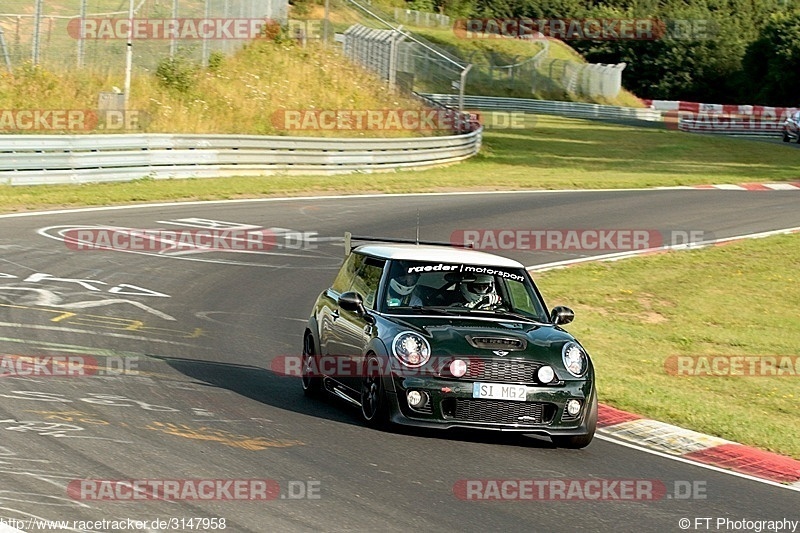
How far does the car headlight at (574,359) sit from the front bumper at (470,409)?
0.24 metres

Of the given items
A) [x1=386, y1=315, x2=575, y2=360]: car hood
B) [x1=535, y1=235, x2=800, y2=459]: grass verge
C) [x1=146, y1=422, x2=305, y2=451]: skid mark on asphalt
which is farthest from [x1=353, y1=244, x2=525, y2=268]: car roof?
[x1=146, y1=422, x2=305, y2=451]: skid mark on asphalt

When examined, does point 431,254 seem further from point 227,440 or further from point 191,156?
point 191,156

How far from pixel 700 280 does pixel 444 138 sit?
57.6 feet

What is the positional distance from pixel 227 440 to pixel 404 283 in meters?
2.41

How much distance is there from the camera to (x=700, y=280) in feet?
70.3

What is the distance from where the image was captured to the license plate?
954 cm

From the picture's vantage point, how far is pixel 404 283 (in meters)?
10.7

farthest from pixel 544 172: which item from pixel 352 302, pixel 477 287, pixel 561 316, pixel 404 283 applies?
pixel 352 302

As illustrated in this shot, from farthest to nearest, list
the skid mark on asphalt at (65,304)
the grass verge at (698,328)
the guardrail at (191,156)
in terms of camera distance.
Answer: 1. the guardrail at (191,156)
2. the skid mark on asphalt at (65,304)
3. the grass verge at (698,328)

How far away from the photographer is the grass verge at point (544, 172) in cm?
2627

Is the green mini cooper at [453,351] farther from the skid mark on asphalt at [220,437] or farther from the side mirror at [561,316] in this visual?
the skid mark on asphalt at [220,437]

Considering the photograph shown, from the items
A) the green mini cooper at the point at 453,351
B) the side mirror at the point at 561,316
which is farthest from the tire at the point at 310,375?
the side mirror at the point at 561,316

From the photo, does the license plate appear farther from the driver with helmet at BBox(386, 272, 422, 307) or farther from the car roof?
the car roof

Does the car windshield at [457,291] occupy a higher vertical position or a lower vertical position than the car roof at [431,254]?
lower
